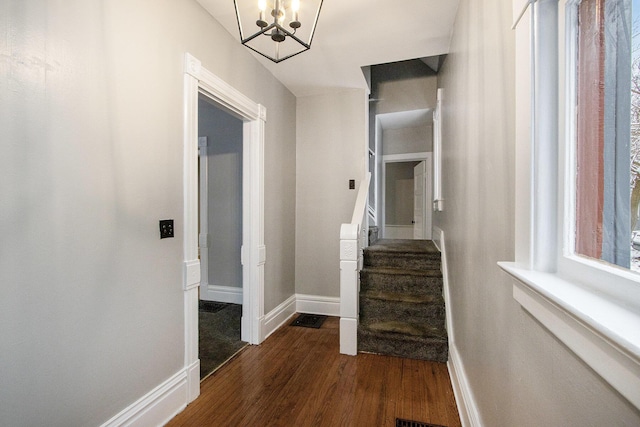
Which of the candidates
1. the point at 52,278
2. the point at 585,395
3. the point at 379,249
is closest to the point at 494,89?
the point at 585,395

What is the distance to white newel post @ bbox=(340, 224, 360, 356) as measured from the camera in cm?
242

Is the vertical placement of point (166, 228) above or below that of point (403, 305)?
above

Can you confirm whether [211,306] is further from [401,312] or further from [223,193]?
[401,312]

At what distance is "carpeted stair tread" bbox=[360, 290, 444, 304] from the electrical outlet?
179cm

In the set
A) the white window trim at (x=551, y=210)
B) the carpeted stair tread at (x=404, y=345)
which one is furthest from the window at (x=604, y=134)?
the carpeted stair tread at (x=404, y=345)

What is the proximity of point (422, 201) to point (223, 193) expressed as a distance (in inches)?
141

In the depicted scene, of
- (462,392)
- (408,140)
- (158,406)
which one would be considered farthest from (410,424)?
(408,140)

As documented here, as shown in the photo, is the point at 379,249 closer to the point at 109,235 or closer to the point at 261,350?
the point at 261,350

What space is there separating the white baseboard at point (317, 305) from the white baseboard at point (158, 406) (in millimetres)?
1792

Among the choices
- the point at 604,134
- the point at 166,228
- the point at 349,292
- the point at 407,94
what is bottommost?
the point at 349,292

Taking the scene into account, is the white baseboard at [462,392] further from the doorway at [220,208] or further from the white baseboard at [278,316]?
the doorway at [220,208]

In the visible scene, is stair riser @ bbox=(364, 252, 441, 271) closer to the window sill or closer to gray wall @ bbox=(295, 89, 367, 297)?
gray wall @ bbox=(295, 89, 367, 297)

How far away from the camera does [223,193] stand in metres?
3.64

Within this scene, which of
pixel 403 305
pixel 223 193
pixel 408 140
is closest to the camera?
pixel 403 305
